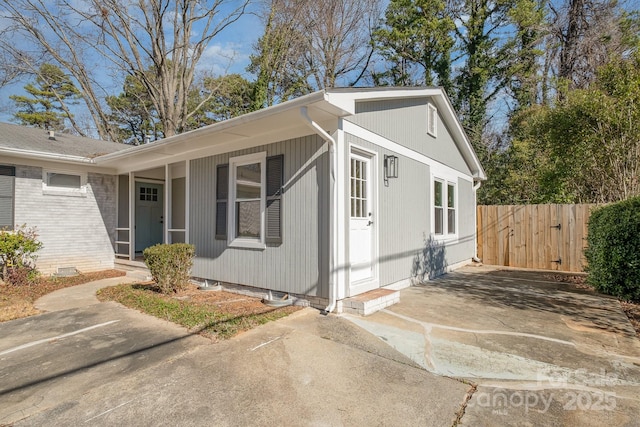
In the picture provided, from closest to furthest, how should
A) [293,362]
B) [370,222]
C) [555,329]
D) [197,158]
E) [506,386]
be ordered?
[506,386], [293,362], [555,329], [370,222], [197,158]

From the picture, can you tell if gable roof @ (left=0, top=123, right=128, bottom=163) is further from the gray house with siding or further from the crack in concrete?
the crack in concrete

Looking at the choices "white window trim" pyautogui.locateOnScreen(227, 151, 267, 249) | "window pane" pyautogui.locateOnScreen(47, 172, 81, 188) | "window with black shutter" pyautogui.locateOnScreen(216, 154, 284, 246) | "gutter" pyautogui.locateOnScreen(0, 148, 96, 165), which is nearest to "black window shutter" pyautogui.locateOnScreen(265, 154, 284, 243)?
"window with black shutter" pyautogui.locateOnScreen(216, 154, 284, 246)

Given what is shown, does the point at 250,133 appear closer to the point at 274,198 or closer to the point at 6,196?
the point at 274,198

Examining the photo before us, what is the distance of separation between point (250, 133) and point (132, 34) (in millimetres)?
12649

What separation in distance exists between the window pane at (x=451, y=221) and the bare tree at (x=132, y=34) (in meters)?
12.4

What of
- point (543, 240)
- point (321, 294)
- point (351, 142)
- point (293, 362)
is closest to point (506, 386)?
point (293, 362)

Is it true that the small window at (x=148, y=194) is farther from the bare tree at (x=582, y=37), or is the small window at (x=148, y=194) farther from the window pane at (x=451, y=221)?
the bare tree at (x=582, y=37)

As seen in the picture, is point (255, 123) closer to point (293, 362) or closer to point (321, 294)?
point (321, 294)

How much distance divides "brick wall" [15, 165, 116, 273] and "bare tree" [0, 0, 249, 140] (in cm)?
723

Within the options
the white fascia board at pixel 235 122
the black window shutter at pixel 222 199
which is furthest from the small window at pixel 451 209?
the white fascia board at pixel 235 122

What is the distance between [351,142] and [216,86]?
14983mm

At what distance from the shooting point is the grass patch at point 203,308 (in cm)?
414

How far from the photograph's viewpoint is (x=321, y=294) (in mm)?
4750

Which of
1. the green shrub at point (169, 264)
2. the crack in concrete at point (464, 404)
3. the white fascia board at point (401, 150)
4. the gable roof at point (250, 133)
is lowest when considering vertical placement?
the crack in concrete at point (464, 404)
